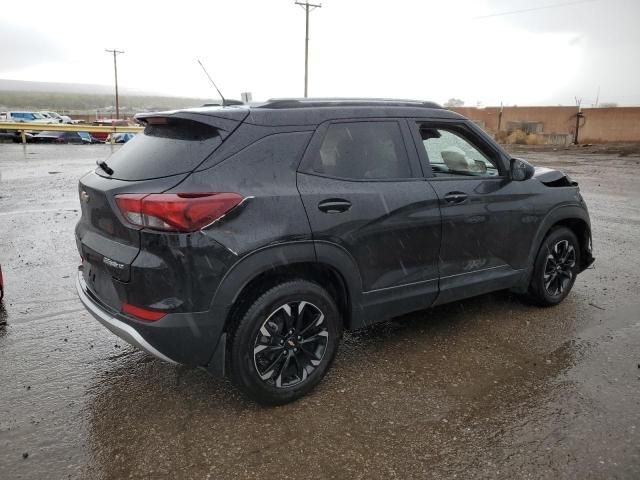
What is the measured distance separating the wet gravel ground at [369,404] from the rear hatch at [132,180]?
28.9 inches

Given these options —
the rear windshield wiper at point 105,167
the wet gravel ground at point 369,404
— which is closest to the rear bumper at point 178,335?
the wet gravel ground at point 369,404

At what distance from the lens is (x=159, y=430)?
9.62ft

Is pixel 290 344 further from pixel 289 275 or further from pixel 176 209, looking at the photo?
pixel 176 209

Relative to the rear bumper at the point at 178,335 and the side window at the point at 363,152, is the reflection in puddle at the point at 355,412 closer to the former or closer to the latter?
the rear bumper at the point at 178,335

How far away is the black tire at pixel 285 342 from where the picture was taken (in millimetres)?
2963

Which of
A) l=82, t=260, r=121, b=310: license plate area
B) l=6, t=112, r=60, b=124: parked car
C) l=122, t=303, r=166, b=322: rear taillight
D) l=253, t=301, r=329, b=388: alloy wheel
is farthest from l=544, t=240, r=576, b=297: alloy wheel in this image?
l=6, t=112, r=60, b=124: parked car

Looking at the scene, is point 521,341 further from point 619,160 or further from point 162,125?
point 619,160

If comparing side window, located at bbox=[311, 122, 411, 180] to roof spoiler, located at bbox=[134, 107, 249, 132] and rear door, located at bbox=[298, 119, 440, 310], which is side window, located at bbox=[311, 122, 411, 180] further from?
roof spoiler, located at bbox=[134, 107, 249, 132]

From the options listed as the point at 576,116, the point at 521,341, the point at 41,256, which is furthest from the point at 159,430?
the point at 576,116

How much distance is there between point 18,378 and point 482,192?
11.6ft

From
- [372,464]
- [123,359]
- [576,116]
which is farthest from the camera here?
[576,116]

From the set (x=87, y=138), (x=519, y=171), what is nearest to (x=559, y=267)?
(x=519, y=171)

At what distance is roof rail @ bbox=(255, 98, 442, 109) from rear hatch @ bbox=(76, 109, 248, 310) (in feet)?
0.94

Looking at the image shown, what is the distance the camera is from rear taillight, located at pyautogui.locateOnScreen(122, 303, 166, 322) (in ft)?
9.23
